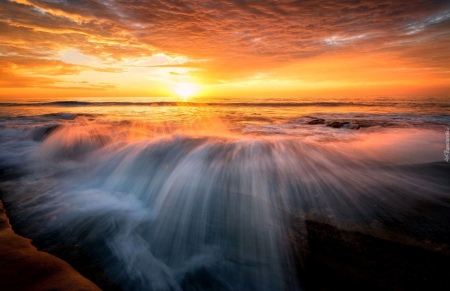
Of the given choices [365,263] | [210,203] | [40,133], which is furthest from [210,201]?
[40,133]

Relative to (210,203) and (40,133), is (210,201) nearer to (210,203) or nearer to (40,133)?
(210,203)

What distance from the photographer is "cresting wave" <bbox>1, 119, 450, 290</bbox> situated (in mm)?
2814

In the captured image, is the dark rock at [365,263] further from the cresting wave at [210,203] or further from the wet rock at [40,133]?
the wet rock at [40,133]

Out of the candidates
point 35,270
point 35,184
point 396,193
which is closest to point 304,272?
point 396,193

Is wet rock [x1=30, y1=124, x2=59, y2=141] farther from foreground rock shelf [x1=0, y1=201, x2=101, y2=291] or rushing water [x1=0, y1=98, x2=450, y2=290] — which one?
foreground rock shelf [x1=0, y1=201, x2=101, y2=291]

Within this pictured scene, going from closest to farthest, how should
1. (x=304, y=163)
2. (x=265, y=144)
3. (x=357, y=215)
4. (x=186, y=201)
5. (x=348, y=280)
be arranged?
(x=348, y=280) < (x=357, y=215) < (x=186, y=201) < (x=304, y=163) < (x=265, y=144)

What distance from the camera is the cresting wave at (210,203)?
281 centimetres

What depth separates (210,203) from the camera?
4.05 meters

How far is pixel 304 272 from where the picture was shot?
8.33ft

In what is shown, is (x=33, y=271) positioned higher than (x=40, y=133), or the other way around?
(x=40, y=133)

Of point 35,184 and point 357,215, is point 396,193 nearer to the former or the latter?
point 357,215

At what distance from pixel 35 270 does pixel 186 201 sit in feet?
7.35

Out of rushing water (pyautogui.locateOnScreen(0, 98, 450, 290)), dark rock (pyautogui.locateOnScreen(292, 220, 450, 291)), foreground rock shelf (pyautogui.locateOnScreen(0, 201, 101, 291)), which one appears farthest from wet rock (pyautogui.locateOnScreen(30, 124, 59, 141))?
dark rock (pyautogui.locateOnScreen(292, 220, 450, 291))

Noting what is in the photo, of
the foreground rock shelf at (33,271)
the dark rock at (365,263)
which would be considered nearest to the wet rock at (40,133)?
the foreground rock shelf at (33,271)
